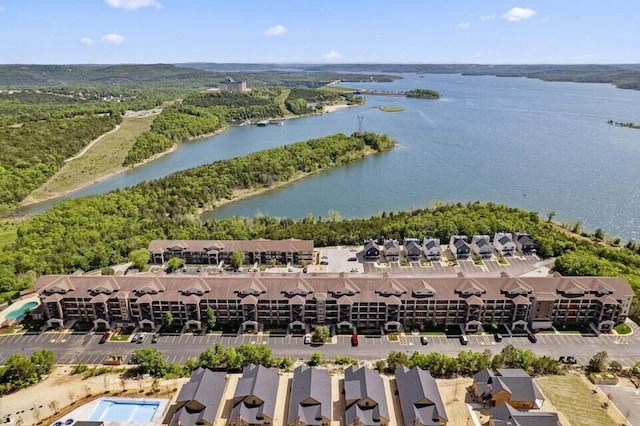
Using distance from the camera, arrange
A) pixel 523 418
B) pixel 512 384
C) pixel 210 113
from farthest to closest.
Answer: pixel 210 113 → pixel 512 384 → pixel 523 418

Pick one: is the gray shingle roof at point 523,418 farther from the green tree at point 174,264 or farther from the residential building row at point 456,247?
the green tree at point 174,264

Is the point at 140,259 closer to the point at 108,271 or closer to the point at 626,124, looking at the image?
the point at 108,271

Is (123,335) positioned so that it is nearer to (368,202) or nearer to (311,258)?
(311,258)

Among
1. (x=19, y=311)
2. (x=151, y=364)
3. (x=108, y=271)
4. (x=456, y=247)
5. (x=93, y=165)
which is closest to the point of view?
(x=151, y=364)

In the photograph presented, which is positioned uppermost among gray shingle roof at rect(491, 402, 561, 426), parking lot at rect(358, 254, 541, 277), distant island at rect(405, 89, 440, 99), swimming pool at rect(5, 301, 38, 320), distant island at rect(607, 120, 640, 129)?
distant island at rect(405, 89, 440, 99)

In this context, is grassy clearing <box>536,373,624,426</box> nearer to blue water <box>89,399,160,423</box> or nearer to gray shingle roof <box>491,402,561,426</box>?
gray shingle roof <box>491,402,561,426</box>

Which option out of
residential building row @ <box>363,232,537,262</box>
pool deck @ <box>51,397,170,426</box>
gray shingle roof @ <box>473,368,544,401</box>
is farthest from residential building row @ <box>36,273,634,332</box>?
residential building row @ <box>363,232,537,262</box>

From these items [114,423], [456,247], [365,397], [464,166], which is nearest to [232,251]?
[114,423]

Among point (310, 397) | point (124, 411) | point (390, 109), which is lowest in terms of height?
point (124, 411)
